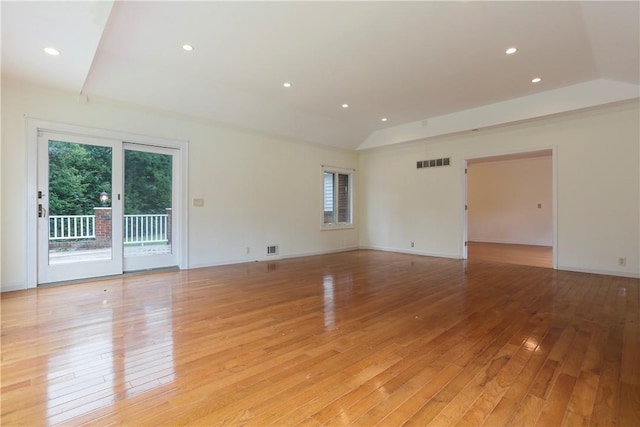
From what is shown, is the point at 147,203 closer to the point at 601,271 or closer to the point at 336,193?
the point at 336,193

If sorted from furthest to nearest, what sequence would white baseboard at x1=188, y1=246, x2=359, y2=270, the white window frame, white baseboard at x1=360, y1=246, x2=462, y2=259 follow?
the white window frame < white baseboard at x1=360, y1=246, x2=462, y2=259 < white baseboard at x1=188, y1=246, x2=359, y2=270

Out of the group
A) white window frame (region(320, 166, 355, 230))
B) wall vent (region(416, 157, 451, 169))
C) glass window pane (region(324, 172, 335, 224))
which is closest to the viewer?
wall vent (region(416, 157, 451, 169))

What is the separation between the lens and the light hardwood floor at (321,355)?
63.0 inches

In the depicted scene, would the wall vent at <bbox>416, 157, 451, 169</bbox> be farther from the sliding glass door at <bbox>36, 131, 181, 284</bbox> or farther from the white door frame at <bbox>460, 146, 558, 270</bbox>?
the sliding glass door at <bbox>36, 131, 181, 284</bbox>

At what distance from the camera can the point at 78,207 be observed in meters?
4.36

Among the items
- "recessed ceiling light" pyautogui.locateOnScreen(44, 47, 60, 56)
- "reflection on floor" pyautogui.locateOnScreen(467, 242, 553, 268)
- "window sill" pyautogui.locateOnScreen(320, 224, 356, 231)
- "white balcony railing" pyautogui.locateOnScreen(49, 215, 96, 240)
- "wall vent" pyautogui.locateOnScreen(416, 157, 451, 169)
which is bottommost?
"reflection on floor" pyautogui.locateOnScreen(467, 242, 553, 268)

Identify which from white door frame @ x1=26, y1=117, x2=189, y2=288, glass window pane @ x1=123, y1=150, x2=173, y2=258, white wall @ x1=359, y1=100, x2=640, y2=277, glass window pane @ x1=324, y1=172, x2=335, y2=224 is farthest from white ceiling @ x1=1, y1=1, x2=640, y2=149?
glass window pane @ x1=324, y1=172, x2=335, y2=224

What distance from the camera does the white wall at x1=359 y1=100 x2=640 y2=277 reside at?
4.69 metres

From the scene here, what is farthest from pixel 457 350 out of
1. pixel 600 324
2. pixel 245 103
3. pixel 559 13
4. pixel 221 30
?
pixel 245 103

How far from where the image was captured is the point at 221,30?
312 cm

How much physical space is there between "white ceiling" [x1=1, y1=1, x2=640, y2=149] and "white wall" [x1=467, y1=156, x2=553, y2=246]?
187 inches

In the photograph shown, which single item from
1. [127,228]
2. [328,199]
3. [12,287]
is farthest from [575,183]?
[12,287]

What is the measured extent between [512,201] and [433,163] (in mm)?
4240

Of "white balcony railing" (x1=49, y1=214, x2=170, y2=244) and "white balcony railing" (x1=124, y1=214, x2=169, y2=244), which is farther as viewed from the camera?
"white balcony railing" (x1=124, y1=214, x2=169, y2=244)
